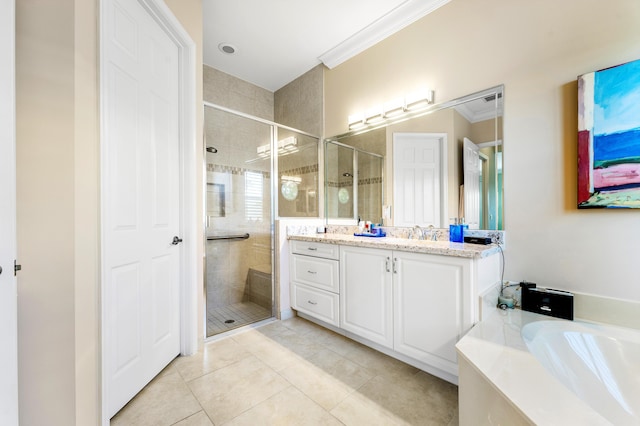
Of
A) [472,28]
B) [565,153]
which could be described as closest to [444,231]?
[565,153]

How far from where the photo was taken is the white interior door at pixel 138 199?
4.36 ft

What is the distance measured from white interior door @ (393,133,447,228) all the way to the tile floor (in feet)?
3.81

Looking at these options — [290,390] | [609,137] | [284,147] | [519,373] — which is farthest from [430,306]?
[284,147]

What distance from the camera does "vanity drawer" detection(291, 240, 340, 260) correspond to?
2.20 metres

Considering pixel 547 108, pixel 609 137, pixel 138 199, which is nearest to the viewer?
pixel 609 137

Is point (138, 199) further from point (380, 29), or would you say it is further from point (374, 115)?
point (380, 29)

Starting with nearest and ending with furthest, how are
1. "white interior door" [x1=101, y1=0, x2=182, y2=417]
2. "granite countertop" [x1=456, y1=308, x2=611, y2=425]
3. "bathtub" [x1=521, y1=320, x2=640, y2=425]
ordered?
"granite countertop" [x1=456, y1=308, x2=611, y2=425] < "bathtub" [x1=521, y1=320, x2=640, y2=425] < "white interior door" [x1=101, y1=0, x2=182, y2=417]

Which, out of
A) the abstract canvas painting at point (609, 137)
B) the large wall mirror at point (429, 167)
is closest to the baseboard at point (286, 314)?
the large wall mirror at point (429, 167)

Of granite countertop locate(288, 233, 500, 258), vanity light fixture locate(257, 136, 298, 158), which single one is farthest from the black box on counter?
vanity light fixture locate(257, 136, 298, 158)

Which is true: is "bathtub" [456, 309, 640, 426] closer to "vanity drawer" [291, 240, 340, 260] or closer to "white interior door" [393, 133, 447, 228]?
"white interior door" [393, 133, 447, 228]

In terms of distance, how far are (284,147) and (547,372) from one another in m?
2.62

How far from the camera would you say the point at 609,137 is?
1.42 meters

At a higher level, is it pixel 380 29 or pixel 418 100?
pixel 380 29

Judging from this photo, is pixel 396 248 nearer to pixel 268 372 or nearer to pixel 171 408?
pixel 268 372
